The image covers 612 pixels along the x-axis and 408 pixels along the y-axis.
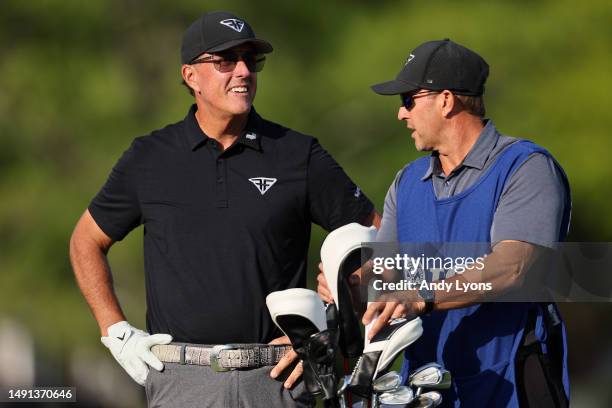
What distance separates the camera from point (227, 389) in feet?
18.3

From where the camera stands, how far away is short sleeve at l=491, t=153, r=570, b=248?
4879mm

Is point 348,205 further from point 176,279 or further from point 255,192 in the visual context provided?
point 176,279

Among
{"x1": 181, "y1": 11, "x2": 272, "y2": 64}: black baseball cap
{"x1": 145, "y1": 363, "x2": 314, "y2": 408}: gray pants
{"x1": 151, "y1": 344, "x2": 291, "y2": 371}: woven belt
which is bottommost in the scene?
{"x1": 145, "y1": 363, "x2": 314, "y2": 408}: gray pants

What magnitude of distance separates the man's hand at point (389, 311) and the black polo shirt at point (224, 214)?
0.86 meters

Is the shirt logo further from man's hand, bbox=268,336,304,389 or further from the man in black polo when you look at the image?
man's hand, bbox=268,336,304,389

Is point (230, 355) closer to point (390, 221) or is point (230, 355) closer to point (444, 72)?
point (390, 221)

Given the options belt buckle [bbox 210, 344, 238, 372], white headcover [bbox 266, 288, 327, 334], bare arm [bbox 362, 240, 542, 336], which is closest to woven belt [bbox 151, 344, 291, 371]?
belt buckle [bbox 210, 344, 238, 372]

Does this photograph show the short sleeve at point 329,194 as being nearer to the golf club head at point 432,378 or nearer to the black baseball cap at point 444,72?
the black baseball cap at point 444,72

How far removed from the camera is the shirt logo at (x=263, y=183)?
5722 mm

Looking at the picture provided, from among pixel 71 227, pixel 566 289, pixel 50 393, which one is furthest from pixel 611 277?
pixel 71 227

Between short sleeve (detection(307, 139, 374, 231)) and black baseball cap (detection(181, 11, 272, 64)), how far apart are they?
0.52 metres

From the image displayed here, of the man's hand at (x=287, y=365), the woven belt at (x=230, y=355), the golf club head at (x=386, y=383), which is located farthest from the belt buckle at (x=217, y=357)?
the golf club head at (x=386, y=383)

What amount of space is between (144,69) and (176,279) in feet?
25.5

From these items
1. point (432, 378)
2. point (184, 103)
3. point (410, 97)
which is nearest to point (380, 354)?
point (432, 378)
